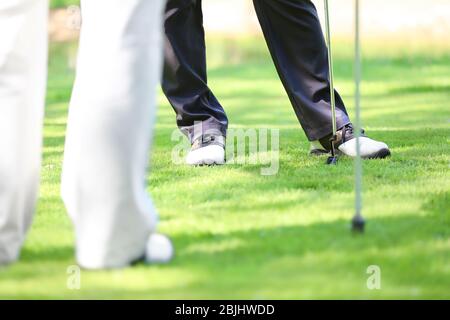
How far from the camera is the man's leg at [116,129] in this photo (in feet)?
5.89

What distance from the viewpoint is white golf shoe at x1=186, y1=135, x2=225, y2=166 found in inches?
121

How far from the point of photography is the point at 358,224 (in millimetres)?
2064

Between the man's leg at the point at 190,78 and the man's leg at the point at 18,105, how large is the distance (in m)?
1.25

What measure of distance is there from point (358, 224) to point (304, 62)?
3.90 feet

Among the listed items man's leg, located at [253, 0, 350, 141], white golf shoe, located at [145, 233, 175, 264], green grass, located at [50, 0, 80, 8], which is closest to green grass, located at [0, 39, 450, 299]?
white golf shoe, located at [145, 233, 175, 264]

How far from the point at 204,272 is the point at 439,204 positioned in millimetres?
805

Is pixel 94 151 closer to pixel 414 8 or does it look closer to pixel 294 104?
pixel 294 104

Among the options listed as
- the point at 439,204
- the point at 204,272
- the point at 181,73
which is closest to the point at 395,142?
the point at 181,73

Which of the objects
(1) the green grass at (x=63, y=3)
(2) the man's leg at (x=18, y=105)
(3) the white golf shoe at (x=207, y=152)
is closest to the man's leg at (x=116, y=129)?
(2) the man's leg at (x=18, y=105)

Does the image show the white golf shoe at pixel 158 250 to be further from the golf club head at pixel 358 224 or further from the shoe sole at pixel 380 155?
the shoe sole at pixel 380 155

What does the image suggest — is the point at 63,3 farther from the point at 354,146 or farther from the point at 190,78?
the point at 354,146

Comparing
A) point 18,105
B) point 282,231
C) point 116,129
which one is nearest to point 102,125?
point 116,129

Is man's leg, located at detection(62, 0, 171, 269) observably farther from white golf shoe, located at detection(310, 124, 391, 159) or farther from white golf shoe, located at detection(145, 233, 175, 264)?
white golf shoe, located at detection(310, 124, 391, 159)

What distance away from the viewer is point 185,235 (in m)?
2.10
